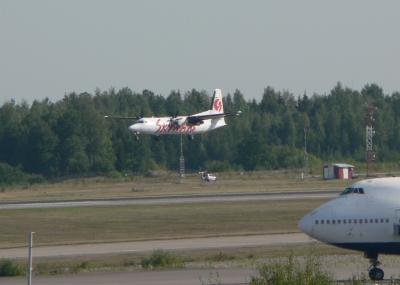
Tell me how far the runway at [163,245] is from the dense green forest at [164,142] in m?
92.1

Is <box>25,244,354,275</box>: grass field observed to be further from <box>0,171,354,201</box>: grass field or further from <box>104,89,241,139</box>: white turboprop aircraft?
<box>104,89,241,139</box>: white turboprop aircraft

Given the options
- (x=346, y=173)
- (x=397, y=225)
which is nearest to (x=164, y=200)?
(x=346, y=173)

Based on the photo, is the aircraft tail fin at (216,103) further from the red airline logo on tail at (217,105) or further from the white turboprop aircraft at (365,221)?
the white turboprop aircraft at (365,221)

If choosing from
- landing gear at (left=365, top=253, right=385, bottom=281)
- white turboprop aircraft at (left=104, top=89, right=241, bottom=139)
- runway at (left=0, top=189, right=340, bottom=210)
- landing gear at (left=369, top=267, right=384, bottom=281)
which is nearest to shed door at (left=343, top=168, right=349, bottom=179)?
white turboprop aircraft at (left=104, top=89, right=241, bottom=139)

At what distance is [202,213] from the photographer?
68.1m

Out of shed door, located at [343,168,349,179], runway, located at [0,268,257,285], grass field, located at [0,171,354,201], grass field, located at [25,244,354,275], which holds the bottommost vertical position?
runway, located at [0,268,257,285]

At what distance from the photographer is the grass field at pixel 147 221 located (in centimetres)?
5700

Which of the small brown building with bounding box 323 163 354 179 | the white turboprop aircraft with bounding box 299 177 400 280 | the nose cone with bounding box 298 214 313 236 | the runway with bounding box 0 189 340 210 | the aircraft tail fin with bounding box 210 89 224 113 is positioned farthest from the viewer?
the aircraft tail fin with bounding box 210 89 224 113

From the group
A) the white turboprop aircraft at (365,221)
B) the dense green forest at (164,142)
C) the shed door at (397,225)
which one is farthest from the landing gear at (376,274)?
the dense green forest at (164,142)

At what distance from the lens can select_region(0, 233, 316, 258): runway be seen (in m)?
48.8

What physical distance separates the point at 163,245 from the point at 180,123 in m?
86.6

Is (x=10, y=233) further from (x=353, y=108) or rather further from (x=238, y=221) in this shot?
(x=353, y=108)

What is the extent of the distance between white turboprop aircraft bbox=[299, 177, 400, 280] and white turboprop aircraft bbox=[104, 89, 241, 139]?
321 ft

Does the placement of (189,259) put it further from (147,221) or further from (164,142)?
(164,142)
